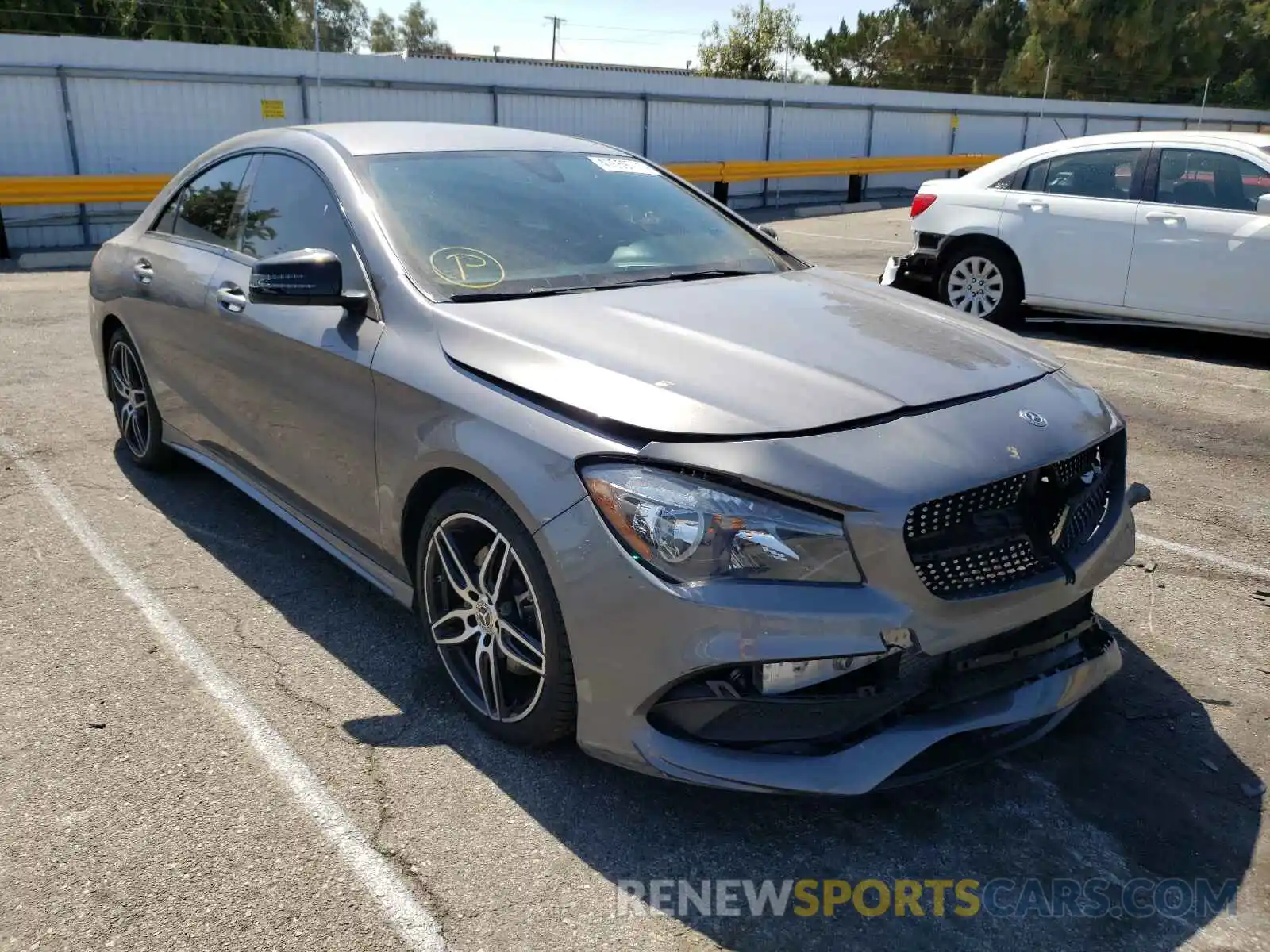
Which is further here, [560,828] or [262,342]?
[262,342]

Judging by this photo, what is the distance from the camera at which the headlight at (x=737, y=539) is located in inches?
94.0

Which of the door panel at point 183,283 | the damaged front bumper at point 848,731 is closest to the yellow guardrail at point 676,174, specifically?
the door panel at point 183,283

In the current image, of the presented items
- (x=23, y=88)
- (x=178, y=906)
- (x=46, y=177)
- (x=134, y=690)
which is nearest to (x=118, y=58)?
(x=23, y=88)

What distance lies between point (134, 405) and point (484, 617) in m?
3.07

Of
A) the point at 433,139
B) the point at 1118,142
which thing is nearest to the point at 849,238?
the point at 1118,142

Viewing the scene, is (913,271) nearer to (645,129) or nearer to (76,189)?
(76,189)

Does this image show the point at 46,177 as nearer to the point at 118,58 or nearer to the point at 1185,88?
the point at 118,58

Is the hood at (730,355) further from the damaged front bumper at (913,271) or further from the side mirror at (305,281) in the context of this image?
the damaged front bumper at (913,271)

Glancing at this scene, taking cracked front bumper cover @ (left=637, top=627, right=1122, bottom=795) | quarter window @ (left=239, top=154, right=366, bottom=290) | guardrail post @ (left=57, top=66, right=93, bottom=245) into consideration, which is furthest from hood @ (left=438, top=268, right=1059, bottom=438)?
guardrail post @ (left=57, top=66, right=93, bottom=245)

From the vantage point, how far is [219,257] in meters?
4.26

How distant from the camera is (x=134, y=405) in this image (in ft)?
16.9

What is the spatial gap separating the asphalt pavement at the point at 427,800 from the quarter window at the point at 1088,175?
462 centimetres

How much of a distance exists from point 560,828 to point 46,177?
46.5 feet

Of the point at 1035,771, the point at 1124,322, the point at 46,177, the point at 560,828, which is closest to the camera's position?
the point at 560,828
